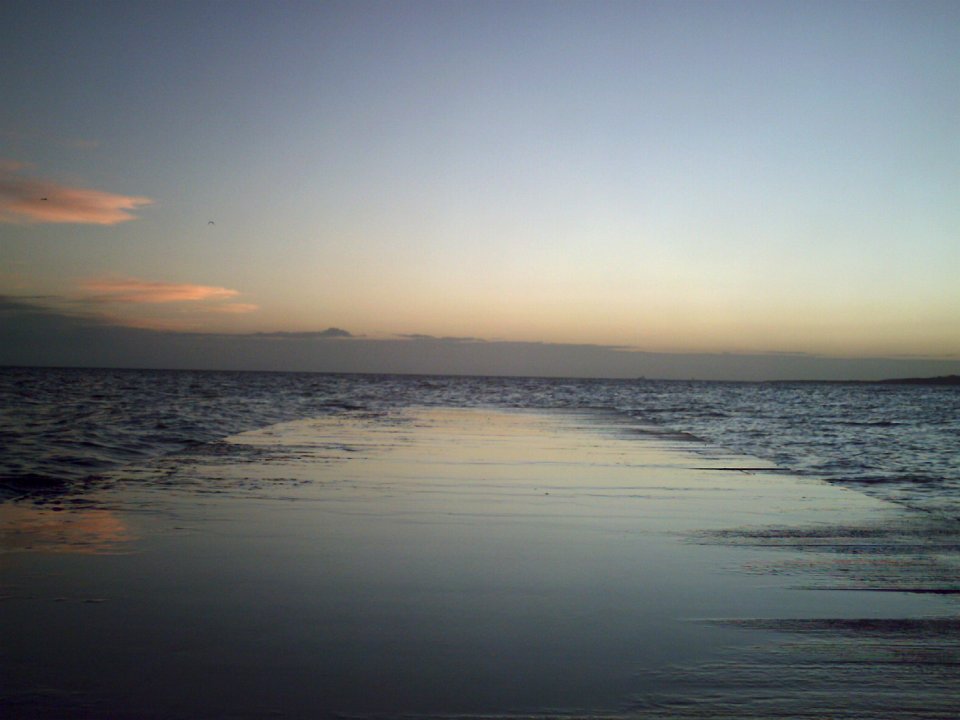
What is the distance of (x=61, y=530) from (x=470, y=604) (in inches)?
181

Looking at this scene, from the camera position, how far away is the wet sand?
378cm

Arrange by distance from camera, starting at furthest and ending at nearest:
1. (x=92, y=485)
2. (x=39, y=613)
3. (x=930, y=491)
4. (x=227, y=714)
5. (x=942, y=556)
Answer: (x=930, y=491)
(x=92, y=485)
(x=942, y=556)
(x=39, y=613)
(x=227, y=714)

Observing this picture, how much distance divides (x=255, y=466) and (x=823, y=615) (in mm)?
10126

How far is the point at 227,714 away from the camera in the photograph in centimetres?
349

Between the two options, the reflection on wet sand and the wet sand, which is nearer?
the wet sand

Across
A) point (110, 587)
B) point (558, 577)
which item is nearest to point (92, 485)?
point (110, 587)

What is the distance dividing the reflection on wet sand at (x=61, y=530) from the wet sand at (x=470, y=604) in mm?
45

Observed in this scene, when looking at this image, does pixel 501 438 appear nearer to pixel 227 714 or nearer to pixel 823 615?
pixel 823 615

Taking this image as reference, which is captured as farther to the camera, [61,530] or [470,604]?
[61,530]

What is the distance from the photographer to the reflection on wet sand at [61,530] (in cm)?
673

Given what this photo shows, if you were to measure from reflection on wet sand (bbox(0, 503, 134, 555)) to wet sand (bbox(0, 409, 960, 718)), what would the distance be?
0.15ft

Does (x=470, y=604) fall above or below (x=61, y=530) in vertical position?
above

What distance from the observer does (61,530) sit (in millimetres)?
7477

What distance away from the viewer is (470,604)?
5309 mm
